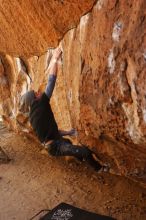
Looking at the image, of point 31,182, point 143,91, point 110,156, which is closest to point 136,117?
point 143,91

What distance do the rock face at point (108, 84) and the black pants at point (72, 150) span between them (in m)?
0.26

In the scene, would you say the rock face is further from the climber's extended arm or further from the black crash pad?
the black crash pad

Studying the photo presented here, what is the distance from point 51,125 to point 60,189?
45.9 inches

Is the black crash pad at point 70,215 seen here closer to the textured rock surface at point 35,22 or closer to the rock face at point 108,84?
the rock face at point 108,84

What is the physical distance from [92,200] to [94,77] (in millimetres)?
2333

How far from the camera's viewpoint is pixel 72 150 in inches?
227

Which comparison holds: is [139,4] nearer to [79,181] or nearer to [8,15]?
[8,15]

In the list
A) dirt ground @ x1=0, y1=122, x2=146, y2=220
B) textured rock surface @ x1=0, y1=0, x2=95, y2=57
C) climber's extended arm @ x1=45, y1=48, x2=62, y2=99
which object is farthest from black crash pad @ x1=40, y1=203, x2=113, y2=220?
textured rock surface @ x1=0, y1=0, x2=95, y2=57

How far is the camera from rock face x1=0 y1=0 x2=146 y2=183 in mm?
3422

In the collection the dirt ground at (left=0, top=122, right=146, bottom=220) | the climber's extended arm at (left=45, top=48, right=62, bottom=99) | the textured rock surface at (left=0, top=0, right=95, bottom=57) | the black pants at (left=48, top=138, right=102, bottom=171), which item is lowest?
the dirt ground at (left=0, top=122, right=146, bottom=220)

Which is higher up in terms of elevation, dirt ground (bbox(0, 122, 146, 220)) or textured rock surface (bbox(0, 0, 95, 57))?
textured rock surface (bbox(0, 0, 95, 57))

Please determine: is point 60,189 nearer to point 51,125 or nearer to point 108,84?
point 51,125

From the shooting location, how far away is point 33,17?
521 centimetres

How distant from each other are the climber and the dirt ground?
0.42m
